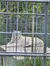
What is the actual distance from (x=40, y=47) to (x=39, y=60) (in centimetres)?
17

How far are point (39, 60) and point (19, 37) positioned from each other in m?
0.38

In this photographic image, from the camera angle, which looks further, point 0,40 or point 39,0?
point 0,40

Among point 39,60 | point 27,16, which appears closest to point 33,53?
point 39,60

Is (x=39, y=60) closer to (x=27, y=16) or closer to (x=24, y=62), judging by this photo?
(x=24, y=62)

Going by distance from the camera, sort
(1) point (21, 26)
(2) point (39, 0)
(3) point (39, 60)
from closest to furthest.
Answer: (2) point (39, 0) → (3) point (39, 60) → (1) point (21, 26)

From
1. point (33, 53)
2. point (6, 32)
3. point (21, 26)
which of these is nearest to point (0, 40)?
point (6, 32)

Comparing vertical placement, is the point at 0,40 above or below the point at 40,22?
below

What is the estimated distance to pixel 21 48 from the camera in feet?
9.22

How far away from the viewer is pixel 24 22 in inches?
113

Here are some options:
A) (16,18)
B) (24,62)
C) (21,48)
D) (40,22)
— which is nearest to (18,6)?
(16,18)

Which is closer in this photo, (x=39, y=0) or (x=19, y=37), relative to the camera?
(x=39, y=0)

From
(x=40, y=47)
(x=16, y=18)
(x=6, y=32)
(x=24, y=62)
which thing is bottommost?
(x=24, y=62)

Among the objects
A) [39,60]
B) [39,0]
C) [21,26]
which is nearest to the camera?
[39,0]

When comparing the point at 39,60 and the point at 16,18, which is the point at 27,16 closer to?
the point at 16,18
